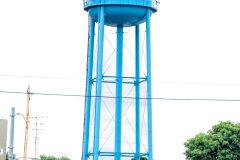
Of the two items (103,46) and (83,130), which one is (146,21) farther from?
(83,130)

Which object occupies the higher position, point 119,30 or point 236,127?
point 119,30

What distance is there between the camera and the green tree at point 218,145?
61.8 meters

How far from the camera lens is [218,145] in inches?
2441

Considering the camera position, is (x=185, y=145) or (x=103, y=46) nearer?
(x=103, y=46)

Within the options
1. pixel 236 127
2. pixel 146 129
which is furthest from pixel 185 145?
pixel 146 129

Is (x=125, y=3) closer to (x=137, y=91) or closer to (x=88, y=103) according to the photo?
(x=137, y=91)

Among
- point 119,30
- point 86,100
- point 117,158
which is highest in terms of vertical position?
point 119,30

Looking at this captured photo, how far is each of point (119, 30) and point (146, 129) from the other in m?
6.31

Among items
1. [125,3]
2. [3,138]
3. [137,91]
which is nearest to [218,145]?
[137,91]

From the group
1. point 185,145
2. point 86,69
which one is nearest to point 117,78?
point 86,69

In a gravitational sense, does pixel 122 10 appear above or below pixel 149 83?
above

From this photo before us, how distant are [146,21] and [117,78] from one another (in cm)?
375

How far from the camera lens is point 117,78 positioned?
55.2 meters

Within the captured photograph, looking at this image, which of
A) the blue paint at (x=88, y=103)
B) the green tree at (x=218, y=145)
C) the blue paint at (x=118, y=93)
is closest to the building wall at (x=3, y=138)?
the blue paint at (x=88, y=103)
